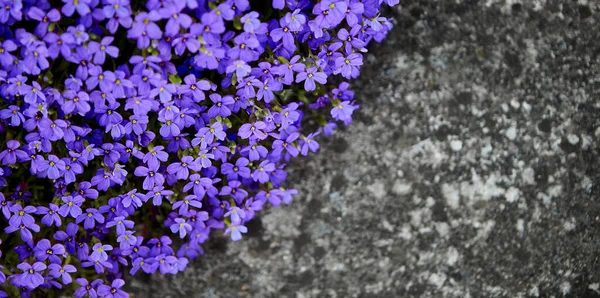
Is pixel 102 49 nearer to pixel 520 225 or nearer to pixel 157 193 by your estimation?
pixel 157 193

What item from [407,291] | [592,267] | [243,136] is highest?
[243,136]

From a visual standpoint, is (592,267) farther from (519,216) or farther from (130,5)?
(130,5)

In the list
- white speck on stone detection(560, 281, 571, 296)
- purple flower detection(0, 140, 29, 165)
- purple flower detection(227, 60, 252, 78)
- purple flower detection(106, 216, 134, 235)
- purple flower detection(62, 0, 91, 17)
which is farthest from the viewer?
white speck on stone detection(560, 281, 571, 296)

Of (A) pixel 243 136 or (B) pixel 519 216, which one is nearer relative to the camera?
(A) pixel 243 136

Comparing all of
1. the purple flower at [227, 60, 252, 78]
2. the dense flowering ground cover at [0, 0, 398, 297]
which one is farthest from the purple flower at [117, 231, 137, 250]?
the purple flower at [227, 60, 252, 78]

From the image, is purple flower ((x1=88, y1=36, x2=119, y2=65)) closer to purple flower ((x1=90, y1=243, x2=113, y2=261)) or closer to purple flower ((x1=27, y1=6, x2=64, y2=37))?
purple flower ((x1=27, y1=6, x2=64, y2=37))

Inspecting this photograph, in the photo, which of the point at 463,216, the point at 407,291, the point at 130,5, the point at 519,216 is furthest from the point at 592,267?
the point at 130,5
